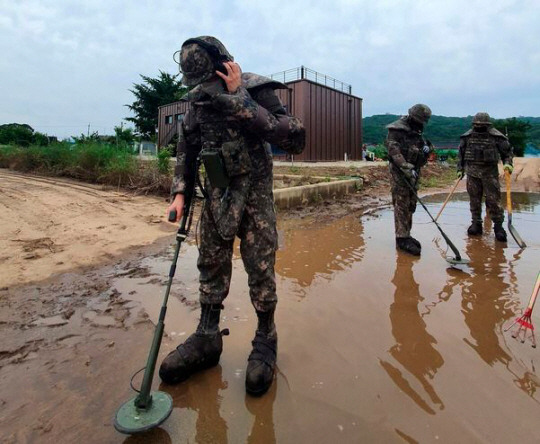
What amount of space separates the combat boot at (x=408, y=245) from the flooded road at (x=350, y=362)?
14.9 inches

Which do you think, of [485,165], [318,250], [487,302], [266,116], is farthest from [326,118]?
[266,116]

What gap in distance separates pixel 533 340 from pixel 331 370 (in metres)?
1.26

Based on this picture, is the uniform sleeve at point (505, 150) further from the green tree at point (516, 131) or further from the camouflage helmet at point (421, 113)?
the green tree at point (516, 131)

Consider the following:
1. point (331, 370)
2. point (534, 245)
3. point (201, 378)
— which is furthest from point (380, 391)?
point (534, 245)

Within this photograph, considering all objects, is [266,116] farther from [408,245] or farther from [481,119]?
[481,119]

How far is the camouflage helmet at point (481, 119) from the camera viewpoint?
4973 mm

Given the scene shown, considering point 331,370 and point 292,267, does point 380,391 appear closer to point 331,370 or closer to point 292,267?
point 331,370

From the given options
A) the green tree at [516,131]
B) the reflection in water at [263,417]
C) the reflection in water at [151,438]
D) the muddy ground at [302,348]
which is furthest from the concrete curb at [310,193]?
the green tree at [516,131]

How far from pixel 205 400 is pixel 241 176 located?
3.61 feet

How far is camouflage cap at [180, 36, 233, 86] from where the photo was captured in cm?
178

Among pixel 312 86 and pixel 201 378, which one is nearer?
Result: pixel 201 378

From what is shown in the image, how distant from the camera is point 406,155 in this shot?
14.4 ft

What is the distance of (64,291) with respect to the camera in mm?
2914

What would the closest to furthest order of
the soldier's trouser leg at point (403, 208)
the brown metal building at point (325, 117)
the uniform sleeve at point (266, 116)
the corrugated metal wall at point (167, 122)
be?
the uniform sleeve at point (266, 116), the soldier's trouser leg at point (403, 208), the brown metal building at point (325, 117), the corrugated metal wall at point (167, 122)
